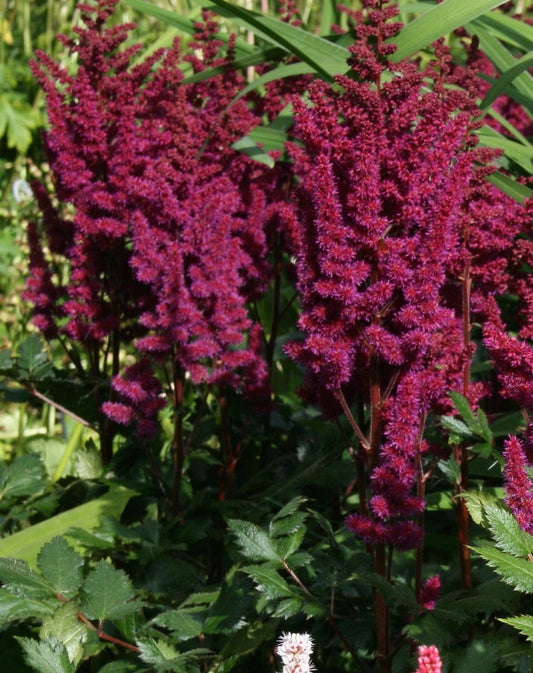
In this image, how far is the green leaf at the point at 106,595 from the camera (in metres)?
1.50

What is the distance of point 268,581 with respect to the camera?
4.63ft

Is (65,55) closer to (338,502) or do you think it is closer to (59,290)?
(59,290)

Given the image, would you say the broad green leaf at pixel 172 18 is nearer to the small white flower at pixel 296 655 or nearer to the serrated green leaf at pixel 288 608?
the serrated green leaf at pixel 288 608

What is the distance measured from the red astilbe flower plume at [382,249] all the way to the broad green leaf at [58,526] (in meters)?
0.72

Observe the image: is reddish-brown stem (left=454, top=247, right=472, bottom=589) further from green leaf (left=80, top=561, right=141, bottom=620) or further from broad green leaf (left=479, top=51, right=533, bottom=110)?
green leaf (left=80, top=561, right=141, bottom=620)

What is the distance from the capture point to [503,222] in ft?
5.60

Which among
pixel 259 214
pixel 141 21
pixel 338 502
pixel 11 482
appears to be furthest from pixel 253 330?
pixel 141 21

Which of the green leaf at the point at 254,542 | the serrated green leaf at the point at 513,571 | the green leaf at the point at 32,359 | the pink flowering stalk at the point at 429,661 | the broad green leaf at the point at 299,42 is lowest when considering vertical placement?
the green leaf at the point at 32,359

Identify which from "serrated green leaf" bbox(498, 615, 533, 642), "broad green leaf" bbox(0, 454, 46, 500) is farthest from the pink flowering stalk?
"broad green leaf" bbox(0, 454, 46, 500)

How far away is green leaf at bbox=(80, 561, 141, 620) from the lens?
1.50m

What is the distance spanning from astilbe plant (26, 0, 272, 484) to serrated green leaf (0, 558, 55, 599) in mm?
495

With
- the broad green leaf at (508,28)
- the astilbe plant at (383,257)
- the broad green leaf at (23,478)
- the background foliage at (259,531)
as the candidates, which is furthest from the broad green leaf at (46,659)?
the broad green leaf at (508,28)

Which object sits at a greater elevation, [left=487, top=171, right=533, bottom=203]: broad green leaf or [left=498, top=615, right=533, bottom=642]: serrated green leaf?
[left=487, top=171, right=533, bottom=203]: broad green leaf

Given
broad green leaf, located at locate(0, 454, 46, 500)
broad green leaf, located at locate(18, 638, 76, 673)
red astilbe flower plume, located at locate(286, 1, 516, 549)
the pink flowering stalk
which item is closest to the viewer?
the pink flowering stalk
